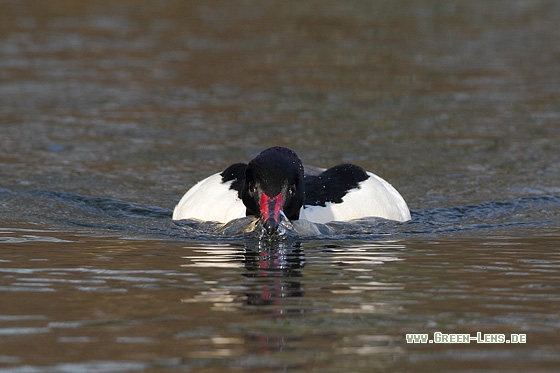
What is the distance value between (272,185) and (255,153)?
4.75 m

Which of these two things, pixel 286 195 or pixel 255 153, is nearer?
pixel 286 195

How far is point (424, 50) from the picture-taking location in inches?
797

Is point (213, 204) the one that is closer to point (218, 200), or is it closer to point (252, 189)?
point (218, 200)

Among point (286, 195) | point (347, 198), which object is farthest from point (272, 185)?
point (347, 198)

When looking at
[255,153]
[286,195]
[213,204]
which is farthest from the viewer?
[255,153]

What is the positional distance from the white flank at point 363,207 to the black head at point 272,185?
0.66 metres

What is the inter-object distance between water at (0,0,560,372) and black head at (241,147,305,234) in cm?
30

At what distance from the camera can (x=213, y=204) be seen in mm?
10086

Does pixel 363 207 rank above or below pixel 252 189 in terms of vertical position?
below

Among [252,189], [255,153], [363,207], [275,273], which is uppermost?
[255,153]

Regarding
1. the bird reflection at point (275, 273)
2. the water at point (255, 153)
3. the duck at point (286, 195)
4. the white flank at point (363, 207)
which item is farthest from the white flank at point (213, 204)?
the bird reflection at point (275, 273)

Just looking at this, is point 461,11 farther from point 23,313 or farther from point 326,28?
point 23,313

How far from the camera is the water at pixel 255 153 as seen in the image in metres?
5.96

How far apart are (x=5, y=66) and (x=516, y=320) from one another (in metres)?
14.4
